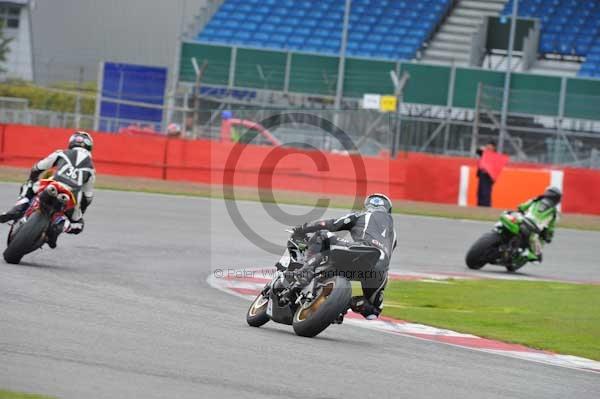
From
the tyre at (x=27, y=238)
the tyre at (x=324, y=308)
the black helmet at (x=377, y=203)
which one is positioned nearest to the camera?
the tyre at (x=324, y=308)

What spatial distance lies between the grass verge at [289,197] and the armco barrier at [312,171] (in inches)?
11.4

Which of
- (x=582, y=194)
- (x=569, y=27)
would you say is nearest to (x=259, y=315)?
(x=582, y=194)

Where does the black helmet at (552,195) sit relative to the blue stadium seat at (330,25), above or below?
below

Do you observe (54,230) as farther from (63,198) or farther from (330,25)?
(330,25)

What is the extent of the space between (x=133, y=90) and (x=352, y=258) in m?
24.1

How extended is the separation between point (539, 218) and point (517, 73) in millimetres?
16499

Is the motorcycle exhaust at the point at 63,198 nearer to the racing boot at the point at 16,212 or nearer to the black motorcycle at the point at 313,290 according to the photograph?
the racing boot at the point at 16,212

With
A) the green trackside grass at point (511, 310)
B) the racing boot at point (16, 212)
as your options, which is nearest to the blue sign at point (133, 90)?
the green trackside grass at point (511, 310)

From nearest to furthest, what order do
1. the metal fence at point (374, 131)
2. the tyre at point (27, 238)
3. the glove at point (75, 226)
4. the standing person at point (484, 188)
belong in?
the tyre at point (27, 238) < the glove at point (75, 226) < the standing person at point (484, 188) < the metal fence at point (374, 131)

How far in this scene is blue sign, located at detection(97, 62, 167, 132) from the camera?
31.5m

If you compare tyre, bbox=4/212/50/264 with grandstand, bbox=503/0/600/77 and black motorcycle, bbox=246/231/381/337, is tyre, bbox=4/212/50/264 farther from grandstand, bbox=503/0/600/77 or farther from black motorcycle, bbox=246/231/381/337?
grandstand, bbox=503/0/600/77

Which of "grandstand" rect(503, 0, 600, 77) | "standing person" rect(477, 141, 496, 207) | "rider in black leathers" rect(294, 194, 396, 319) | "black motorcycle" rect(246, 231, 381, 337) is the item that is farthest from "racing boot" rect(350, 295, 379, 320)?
"grandstand" rect(503, 0, 600, 77)

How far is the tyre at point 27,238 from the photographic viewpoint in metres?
11.7

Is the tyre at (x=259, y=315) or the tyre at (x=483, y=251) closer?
the tyre at (x=259, y=315)
